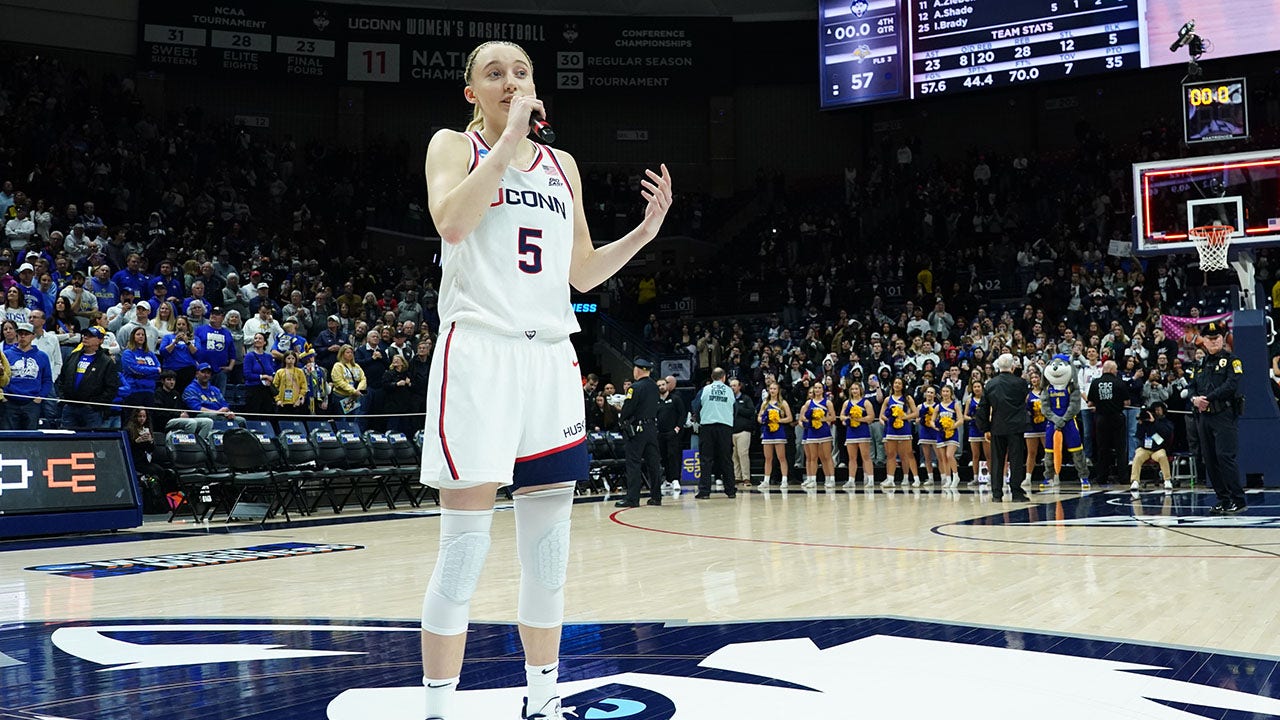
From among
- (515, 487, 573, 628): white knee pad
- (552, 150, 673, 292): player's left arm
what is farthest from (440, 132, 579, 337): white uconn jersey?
(515, 487, 573, 628): white knee pad

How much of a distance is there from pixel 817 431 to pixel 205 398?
30.8ft

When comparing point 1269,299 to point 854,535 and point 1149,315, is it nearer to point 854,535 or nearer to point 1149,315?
point 1149,315

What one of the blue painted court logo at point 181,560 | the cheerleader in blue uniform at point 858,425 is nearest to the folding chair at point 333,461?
the blue painted court logo at point 181,560

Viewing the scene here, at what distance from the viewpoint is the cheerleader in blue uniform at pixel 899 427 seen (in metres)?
17.2

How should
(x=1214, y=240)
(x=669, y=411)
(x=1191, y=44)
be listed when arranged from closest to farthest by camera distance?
1. (x=1214, y=240)
2. (x=669, y=411)
3. (x=1191, y=44)

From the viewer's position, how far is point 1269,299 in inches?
799

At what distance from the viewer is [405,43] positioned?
2803 cm

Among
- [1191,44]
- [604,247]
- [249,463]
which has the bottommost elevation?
[249,463]

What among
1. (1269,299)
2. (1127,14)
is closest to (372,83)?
(1127,14)

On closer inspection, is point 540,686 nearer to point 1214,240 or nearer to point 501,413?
point 501,413

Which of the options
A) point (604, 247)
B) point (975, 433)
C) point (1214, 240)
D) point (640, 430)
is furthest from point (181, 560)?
point (1214, 240)

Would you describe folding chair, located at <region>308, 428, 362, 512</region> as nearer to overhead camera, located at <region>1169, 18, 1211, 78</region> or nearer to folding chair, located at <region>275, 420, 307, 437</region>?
folding chair, located at <region>275, 420, 307, 437</region>

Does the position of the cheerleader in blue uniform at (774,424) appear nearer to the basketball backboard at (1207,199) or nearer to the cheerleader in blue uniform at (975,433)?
the cheerleader in blue uniform at (975,433)

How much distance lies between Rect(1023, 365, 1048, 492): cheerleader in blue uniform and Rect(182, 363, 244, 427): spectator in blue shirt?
11.0 m
